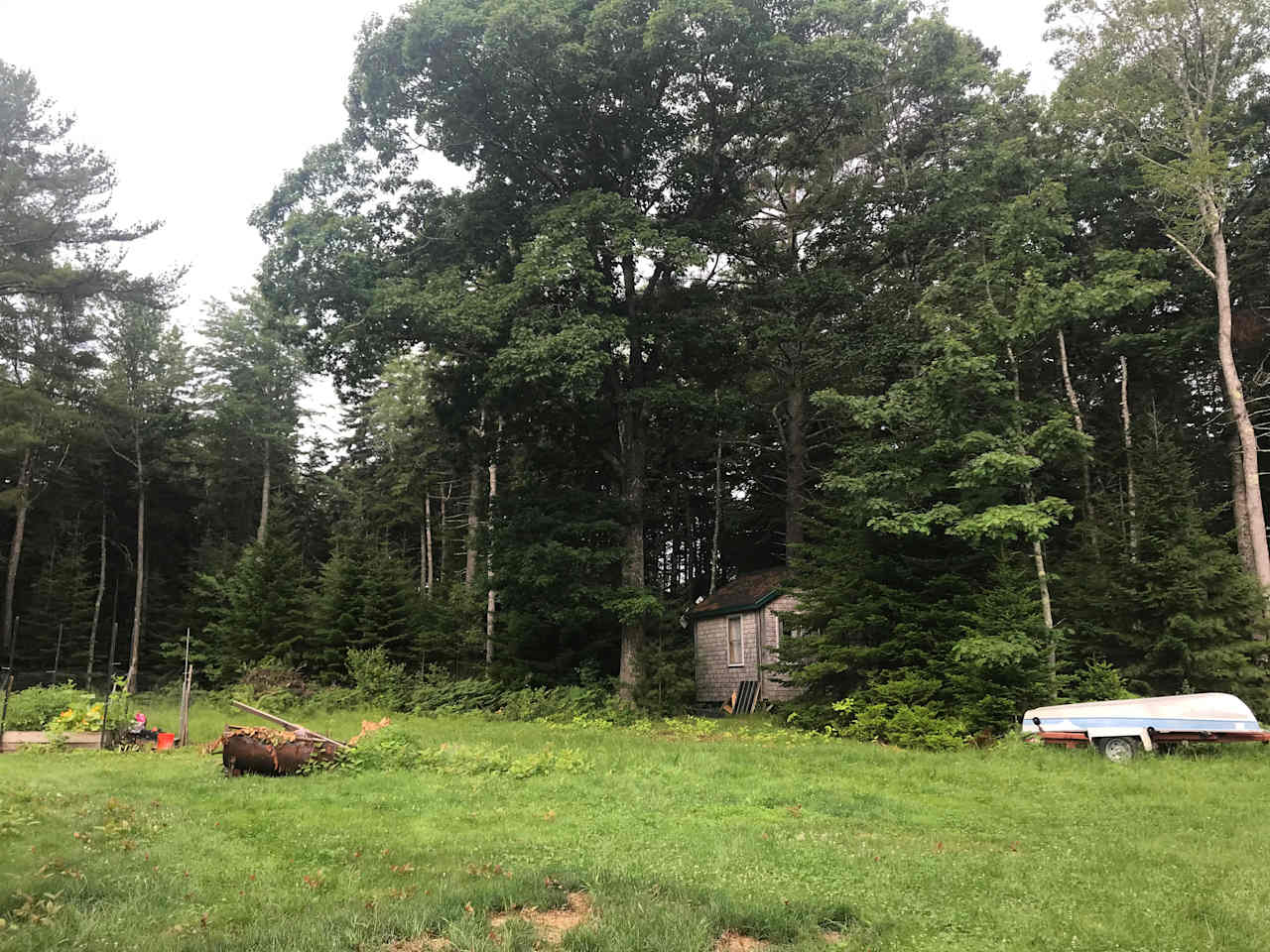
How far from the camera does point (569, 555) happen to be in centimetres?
1950

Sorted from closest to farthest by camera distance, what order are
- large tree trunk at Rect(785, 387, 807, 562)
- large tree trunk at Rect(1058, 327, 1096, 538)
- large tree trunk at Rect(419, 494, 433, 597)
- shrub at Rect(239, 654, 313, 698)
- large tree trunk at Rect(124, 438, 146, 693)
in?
large tree trunk at Rect(1058, 327, 1096, 538)
shrub at Rect(239, 654, 313, 698)
large tree trunk at Rect(785, 387, 807, 562)
large tree trunk at Rect(124, 438, 146, 693)
large tree trunk at Rect(419, 494, 433, 597)

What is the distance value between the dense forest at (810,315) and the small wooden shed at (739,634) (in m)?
2.38

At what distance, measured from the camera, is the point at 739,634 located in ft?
80.2

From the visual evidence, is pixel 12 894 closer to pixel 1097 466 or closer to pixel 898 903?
pixel 898 903

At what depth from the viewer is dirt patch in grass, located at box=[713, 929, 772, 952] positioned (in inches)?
173

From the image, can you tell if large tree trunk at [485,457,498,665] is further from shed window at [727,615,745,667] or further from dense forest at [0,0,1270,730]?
shed window at [727,615,745,667]

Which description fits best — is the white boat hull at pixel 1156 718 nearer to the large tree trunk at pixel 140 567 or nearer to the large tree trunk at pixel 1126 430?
the large tree trunk at pixel 1126 430

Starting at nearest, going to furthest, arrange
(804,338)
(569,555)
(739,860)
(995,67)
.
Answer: (739,860) → (569,555) → (804,338) → (995,67)

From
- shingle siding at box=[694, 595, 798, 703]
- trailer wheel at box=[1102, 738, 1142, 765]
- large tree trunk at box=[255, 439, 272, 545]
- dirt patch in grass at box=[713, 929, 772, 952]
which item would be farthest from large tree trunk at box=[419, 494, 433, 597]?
dirt patch in grass at box=[713, 929, 772, 952]

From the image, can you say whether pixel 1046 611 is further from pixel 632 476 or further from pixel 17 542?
pixel 17 542

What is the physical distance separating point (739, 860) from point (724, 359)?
1789cm

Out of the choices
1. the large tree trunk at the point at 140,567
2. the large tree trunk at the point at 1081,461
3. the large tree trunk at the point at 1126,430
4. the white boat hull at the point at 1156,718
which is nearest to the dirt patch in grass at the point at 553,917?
the white boat hull at the point at 1156,718

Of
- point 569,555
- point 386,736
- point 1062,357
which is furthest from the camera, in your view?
point 1062,357

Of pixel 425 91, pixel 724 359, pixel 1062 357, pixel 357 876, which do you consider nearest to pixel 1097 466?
pixel 1062 357
